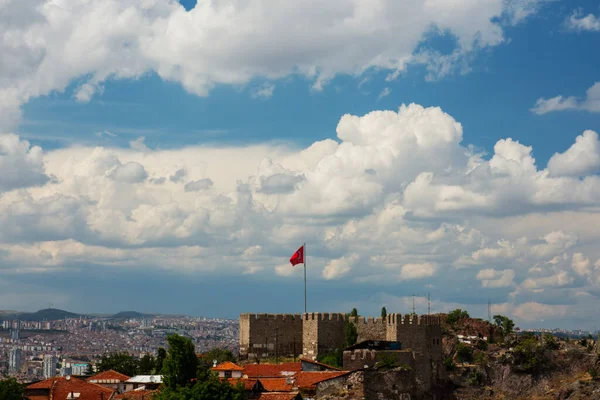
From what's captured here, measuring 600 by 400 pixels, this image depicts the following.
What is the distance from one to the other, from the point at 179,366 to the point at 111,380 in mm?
15620

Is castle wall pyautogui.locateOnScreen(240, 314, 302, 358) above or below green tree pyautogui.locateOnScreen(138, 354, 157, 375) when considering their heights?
above

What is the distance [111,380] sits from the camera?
7369 centimetres

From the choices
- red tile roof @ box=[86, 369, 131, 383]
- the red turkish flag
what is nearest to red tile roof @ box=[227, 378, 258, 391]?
red tile roof @ box=[86, 369, 131, 383]

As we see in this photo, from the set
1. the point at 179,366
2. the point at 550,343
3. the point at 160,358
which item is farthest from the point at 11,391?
the point at 550,343

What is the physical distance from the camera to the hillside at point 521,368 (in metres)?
77.8

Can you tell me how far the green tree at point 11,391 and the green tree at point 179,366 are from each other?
1180 centimetres

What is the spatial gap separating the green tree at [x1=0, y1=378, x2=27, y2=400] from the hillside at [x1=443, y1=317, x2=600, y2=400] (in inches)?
1418

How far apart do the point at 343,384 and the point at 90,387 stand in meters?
23.2

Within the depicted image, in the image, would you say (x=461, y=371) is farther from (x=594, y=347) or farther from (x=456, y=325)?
(x=594, y=347)

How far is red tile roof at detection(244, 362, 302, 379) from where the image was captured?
215ft

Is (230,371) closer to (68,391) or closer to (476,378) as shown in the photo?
(68,391)

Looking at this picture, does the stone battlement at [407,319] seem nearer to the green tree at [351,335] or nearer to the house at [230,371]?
the green tree at [351,335]

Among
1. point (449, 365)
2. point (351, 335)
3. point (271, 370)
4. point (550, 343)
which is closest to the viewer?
point (271, 370)

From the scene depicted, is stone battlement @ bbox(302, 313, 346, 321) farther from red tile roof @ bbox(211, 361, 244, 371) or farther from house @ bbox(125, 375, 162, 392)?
house @ bbox(125, 375, 162, 392)
